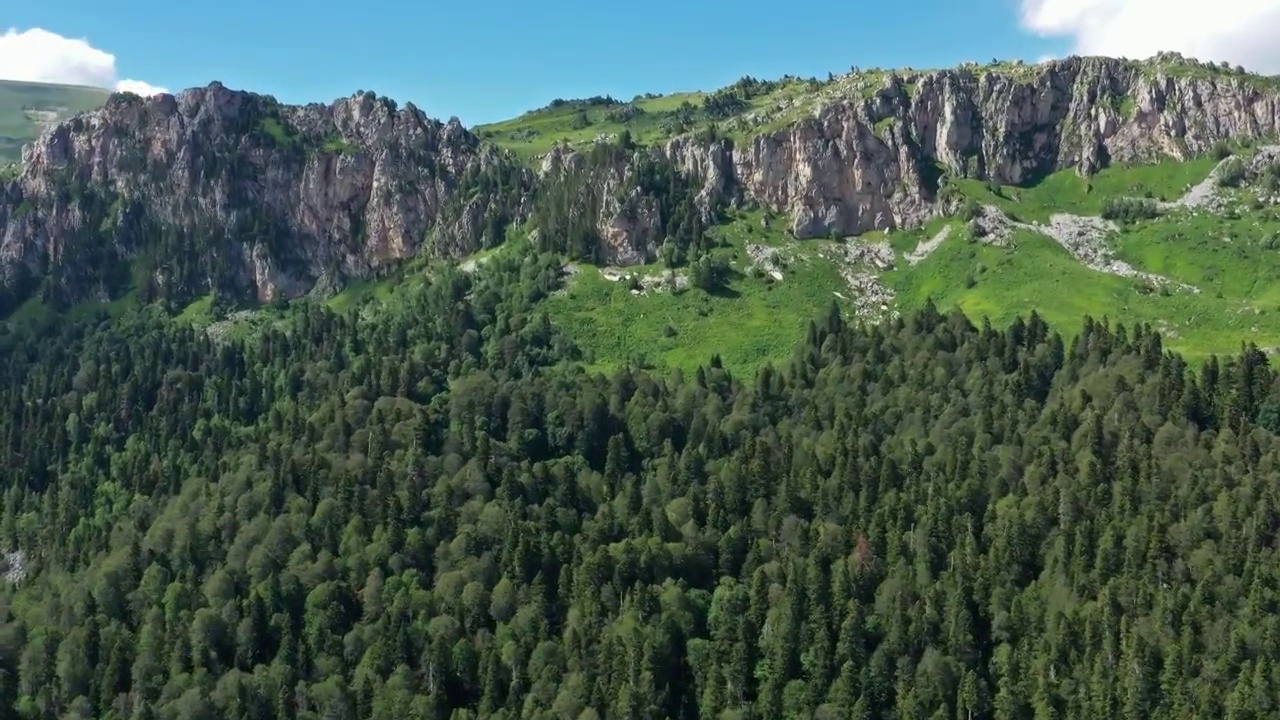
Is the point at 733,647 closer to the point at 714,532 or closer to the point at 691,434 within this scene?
the point at 714,532

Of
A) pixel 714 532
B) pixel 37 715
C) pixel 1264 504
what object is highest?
pixel 1264 504

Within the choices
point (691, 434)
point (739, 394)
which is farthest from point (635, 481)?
point (739, 394)

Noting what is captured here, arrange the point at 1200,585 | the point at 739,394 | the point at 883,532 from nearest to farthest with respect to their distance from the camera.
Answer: the point at 1200,585
the point at 883,532
the point at 739,394

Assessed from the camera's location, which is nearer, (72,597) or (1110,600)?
(1110,600)

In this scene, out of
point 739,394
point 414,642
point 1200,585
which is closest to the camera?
point 1200,585

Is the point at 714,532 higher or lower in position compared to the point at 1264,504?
lower

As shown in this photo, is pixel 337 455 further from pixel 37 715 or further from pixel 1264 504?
pixel 1264 504

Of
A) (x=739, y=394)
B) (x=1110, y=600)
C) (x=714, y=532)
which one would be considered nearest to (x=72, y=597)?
(x=714, y=532)
